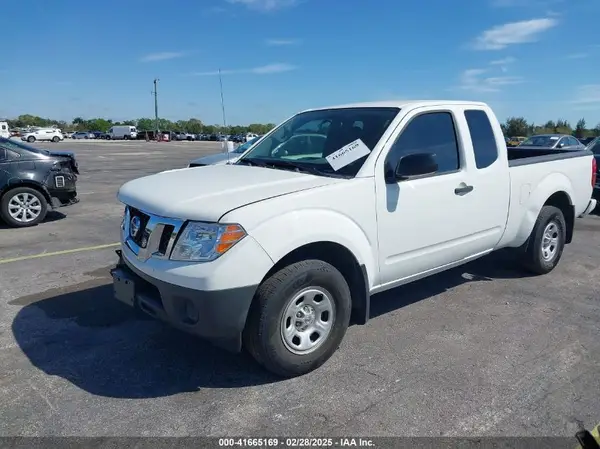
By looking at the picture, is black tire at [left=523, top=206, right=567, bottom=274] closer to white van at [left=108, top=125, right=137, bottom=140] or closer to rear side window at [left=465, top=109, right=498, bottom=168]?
rear side window at [left=465, top=109, right=498, bottom=168]

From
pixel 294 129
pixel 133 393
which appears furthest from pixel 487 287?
pixel 133 393

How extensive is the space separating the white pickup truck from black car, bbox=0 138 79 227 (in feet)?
17.9

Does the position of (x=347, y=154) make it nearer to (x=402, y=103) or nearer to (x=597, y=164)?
(x=402, y=103)

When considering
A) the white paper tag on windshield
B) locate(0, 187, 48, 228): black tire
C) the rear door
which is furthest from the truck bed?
locate(0, 187, 48, 228): black tire

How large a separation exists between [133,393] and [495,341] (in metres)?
2.79

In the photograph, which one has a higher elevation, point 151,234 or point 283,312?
point 151,234

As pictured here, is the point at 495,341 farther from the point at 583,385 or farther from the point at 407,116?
the point at 407,116

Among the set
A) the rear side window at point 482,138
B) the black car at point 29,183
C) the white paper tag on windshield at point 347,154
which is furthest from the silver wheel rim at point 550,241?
the black car at point 29,183

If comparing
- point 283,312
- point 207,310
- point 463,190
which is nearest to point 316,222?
point 283,312

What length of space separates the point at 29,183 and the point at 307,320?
7.09 meters

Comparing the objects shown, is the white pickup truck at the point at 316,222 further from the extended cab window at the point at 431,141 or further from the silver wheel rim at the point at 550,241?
the silver wheel rim at the point at 550,241

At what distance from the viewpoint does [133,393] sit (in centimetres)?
321

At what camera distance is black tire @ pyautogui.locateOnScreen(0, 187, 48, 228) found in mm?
8336

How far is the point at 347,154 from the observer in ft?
12.5
